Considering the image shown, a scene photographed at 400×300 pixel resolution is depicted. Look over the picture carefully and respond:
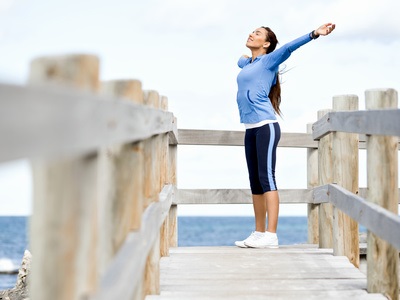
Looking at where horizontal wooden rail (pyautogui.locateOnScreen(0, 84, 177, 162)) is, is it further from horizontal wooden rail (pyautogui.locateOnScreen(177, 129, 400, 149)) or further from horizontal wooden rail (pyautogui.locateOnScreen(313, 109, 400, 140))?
horizontal wooden rail (pyautogui.locateOnScreen(177, 129, 400, 149))

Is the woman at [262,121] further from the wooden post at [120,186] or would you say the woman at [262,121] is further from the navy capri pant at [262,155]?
the wooden post at [120,186]

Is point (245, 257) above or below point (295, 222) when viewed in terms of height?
above

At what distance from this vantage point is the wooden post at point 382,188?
492 cm

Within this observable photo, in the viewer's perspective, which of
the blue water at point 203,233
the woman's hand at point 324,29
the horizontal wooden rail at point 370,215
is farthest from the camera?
the blue water at point 203,233

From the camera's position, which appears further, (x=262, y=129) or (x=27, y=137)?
(x=262, y=129)

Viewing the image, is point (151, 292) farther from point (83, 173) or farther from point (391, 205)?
point (83, 173)

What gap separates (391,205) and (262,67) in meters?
2.59

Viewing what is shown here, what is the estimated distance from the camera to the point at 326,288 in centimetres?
524

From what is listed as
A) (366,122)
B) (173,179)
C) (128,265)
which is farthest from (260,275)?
(128,265)

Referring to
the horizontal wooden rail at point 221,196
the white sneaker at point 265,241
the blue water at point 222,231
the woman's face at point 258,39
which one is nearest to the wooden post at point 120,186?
the white sneaker at point 265,241

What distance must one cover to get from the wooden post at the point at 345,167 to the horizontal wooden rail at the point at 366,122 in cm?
13

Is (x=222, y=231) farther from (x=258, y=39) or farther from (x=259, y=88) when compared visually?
(x=259, y=88)

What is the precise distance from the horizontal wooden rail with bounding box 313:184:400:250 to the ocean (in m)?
42.1

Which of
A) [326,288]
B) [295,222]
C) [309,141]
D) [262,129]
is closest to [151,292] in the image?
[326,288]
